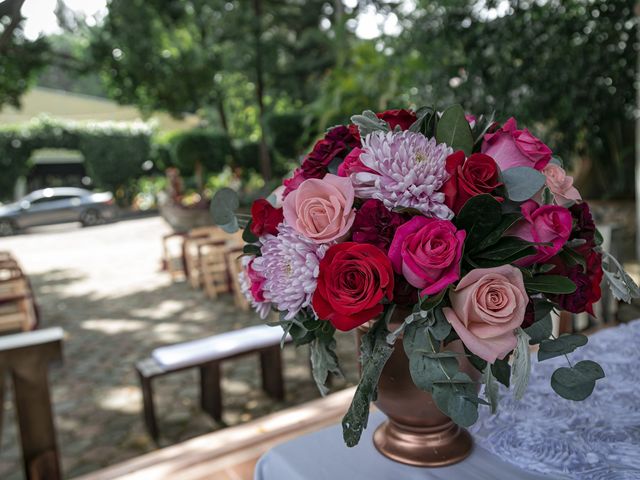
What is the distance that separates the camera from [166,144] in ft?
75.6

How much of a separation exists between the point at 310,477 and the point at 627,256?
22.4ft

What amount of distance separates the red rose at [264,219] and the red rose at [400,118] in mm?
253

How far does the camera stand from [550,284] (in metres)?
0.85

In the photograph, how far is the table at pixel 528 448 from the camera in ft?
3.34

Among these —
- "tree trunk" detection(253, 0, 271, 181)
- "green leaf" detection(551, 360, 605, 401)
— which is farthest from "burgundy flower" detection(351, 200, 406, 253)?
"tree trunk" detection(253, 0, 271, 181)

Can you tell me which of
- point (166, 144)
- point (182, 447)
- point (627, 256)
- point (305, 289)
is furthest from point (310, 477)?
point (166, 144)

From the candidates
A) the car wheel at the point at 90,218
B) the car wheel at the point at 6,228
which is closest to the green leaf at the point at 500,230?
the car wheel at the point at 6,228

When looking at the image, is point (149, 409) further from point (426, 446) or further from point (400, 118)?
point (400, 118)

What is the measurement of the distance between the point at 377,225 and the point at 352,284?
11 cm

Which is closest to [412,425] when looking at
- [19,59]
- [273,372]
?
[273,372]

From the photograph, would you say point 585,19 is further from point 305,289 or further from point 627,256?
point 305,289

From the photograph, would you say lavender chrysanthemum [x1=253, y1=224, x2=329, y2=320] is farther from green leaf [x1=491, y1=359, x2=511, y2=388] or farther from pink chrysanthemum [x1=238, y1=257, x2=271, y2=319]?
green leaf [x1=491, y1=359, x2=511, y2=388]

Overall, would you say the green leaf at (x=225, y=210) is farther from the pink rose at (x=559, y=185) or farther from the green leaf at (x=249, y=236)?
the pink rose at (x=559, y=185)

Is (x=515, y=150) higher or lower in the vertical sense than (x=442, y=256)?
higher
